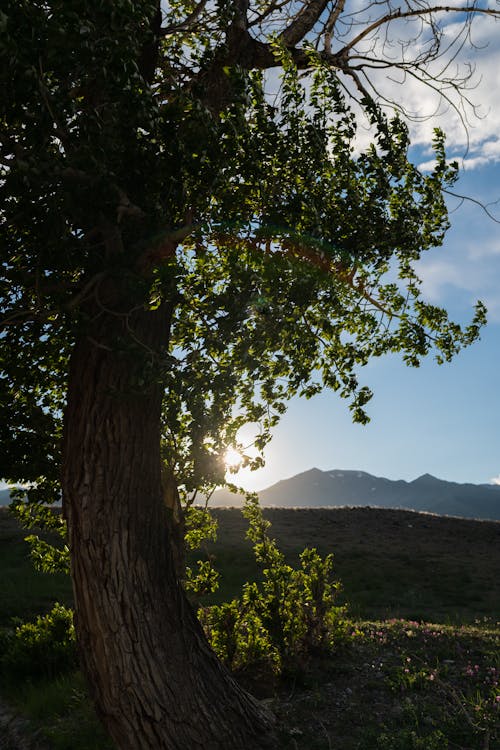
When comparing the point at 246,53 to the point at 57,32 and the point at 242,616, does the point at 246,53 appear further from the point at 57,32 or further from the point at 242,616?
the point at 242,616

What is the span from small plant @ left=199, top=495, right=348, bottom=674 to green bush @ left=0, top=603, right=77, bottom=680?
294cm

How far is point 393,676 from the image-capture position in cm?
842

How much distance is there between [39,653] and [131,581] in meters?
5.38

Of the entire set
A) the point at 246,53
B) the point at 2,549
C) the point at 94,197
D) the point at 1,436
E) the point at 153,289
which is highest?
the point at 246,53

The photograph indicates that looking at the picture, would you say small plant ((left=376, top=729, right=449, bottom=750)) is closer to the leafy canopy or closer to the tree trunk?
the tree trunk

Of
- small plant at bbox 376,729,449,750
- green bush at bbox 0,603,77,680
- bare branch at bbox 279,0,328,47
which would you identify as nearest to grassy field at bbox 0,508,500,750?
small plant at bbox 376,729,449,750

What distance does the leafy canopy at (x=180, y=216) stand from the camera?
232 inches

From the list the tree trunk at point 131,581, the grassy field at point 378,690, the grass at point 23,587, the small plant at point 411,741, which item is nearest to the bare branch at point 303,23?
the tree trunk at point 131,581

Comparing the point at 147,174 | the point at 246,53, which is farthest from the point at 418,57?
the point at 147,174

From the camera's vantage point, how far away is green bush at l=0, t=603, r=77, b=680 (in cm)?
1027

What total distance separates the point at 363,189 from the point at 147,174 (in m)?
3.66

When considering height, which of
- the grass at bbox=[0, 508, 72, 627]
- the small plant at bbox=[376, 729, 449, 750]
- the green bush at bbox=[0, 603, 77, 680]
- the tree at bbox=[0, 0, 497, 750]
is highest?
the tree at bbox=[0, 0, 497, 750]

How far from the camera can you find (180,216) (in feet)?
25.1

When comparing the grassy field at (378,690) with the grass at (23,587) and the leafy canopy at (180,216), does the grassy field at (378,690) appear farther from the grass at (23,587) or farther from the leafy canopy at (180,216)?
the leafy canopy at (180,216)
